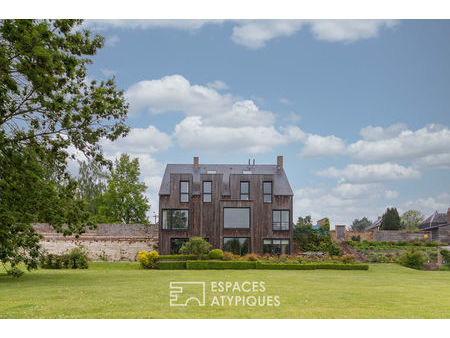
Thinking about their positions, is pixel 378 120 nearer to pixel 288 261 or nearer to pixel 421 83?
pixel 421 83

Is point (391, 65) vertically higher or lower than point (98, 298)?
higher

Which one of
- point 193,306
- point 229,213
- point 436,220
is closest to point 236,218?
point 229,213

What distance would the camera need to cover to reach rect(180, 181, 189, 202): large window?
29641 mm

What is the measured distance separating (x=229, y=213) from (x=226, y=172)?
414 cm

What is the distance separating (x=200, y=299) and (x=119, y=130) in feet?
23.3

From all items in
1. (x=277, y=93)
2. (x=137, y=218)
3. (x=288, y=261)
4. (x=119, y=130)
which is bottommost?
(x=288, y=261)

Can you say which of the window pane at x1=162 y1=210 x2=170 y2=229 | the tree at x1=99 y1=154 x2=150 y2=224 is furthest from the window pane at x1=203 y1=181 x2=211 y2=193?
the tree at x1=99 y1=154 x2=150 y2=224

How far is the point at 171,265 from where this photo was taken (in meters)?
22.9

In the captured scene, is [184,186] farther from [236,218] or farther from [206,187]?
[236,218]

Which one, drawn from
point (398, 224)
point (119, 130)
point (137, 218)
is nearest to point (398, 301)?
point (119, 130)

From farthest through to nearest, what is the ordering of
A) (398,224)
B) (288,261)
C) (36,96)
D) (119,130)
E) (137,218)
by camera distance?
1. (398,224)
2. (137,218)
3. (288,261)
4. (119,130)
5. (36,96)

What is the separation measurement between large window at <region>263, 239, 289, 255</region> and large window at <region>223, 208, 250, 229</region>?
181 centimetres

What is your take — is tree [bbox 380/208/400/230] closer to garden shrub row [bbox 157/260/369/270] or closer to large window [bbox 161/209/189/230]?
garden shrub row [bbox 157/260/369/270]
